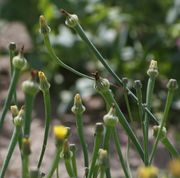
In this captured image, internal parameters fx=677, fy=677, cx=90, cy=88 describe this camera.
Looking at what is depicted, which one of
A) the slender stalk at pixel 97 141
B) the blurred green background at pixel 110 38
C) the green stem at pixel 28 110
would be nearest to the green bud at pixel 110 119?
the slender stalk at pixel 97 141

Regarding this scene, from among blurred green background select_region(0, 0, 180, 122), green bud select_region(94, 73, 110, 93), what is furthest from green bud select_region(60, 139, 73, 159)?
blurred green background select_region(0, 0, 180, 122)

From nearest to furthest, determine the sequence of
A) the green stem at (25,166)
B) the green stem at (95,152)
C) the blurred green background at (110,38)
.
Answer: the green stem at (25,166), the green stem at (95,152), the blurred green background at (110,38)

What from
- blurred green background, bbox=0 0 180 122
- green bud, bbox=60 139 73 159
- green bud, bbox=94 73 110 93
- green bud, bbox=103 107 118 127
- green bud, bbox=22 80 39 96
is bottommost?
green bud, bbox=60 139 73 159

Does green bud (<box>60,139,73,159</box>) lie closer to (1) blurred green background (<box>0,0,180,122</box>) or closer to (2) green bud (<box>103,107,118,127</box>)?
(2) green bud (<box>103,107,118,127</box>)

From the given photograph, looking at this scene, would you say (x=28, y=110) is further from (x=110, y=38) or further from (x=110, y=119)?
(x=110, y=38)

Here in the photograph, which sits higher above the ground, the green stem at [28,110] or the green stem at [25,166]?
the green stem at [28,110]

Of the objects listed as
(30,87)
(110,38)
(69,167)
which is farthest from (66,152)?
(110,38)

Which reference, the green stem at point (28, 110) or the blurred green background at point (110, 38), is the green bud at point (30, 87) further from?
the blurred green background at point (110, 38)

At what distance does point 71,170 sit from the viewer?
4.07 feet

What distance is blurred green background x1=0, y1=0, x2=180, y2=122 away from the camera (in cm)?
358

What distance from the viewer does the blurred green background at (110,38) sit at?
11.8 ft

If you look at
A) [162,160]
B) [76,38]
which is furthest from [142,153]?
[76,38]

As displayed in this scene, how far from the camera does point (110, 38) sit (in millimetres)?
3770

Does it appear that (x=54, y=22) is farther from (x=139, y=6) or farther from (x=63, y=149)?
(x=63, y=149)
